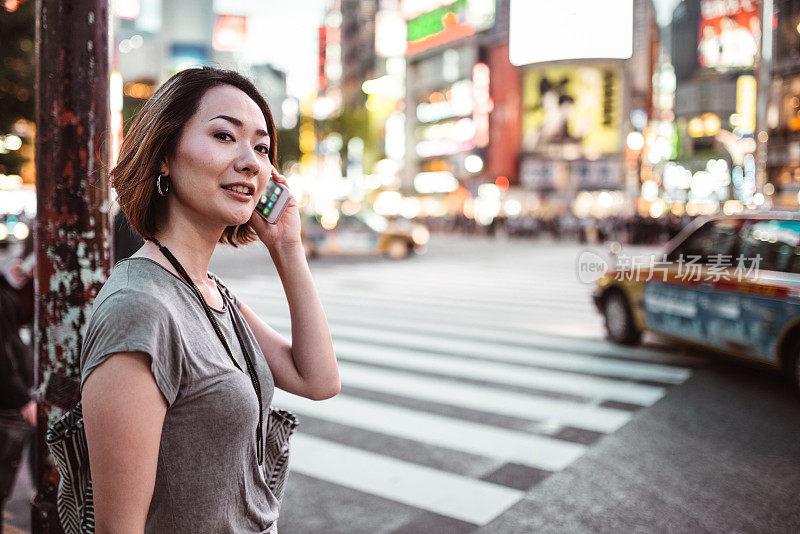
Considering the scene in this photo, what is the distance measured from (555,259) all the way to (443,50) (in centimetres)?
4970

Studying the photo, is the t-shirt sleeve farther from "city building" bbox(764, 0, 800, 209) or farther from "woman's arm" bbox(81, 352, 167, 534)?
"city building" bbox(764, 0, 800, 209)

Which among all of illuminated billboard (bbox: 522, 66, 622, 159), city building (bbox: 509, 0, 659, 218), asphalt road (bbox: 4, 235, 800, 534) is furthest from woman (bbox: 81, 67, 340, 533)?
illuminated billboard (bbox: 522, 66, 622, 159)

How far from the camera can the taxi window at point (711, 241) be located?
21.2 feet

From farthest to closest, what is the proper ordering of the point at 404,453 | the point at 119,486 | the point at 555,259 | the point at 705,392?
1. the point at 555,259
2. the point at 705,392
3. the point at 404,453
4. the point at 119,486

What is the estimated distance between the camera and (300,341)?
5.89ft

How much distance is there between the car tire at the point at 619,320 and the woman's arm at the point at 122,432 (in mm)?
7486

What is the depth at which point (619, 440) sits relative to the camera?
188 inches

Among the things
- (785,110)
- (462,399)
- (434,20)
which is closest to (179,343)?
(462,399)

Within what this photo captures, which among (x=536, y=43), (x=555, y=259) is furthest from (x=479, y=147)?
(x=536, y=43)

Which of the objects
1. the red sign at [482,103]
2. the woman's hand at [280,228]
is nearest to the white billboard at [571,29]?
the woman's hand at [280,228]

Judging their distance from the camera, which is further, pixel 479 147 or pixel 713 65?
pixel 479 147

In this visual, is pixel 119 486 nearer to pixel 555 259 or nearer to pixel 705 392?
pixel 705 392

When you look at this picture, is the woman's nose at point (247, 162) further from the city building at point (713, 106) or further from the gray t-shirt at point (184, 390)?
the city building at point (713, 106)

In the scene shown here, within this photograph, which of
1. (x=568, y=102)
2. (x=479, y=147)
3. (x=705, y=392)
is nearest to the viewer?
(x=705, y=392)
